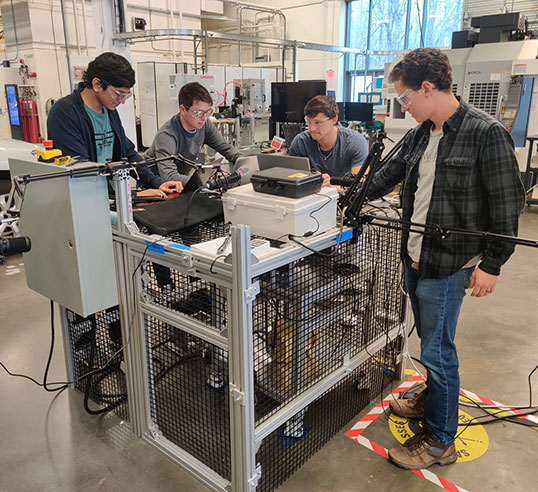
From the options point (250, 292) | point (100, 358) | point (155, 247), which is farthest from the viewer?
point (100, 358)

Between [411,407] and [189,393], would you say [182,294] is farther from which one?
[411,407]

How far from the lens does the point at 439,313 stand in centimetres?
170

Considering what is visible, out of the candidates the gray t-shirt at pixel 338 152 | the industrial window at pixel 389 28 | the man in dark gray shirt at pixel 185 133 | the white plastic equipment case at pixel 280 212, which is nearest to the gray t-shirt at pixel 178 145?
the man in dark gray shirt at pixel 185 133

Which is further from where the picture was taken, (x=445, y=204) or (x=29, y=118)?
(x=29, y=118)

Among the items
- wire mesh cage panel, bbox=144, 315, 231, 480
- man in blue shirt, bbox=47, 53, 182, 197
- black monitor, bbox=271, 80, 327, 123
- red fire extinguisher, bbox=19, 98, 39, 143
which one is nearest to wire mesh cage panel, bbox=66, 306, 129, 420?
wire mesh cage panel, bbox=144, 315, 231, 480

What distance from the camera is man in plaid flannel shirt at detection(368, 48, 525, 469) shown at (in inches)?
58.7

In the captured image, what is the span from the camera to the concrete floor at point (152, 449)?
70.2 inches

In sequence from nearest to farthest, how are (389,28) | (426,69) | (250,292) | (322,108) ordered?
(250,292) → (426,69) → (322,108) → (389,28)

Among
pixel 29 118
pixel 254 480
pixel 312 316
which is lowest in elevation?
pixel 254 480

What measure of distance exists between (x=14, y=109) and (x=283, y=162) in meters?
7.42

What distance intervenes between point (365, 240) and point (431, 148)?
0.55 m

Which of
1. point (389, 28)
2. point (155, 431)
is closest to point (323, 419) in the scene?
point (155, 431)

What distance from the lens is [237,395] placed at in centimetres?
149

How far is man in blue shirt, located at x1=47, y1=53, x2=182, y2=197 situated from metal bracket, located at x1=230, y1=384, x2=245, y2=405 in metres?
0.94
